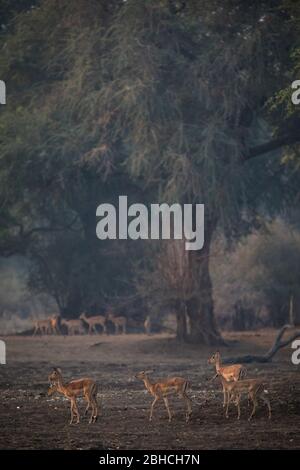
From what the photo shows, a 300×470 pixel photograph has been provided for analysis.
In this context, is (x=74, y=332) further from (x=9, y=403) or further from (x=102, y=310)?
(x=9, y=403)

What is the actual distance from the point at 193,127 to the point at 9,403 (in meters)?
13.4

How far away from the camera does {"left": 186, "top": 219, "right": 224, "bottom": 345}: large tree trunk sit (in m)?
32.2

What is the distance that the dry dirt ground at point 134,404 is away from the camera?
15.4m

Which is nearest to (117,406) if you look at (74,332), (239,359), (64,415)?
(64,415)

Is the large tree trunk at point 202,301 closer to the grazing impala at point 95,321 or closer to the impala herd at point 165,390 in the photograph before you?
the grazing impala at point 95,321

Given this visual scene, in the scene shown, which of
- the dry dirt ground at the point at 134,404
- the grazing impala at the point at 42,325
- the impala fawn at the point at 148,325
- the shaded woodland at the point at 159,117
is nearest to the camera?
the dry dirt ground at the point at 134,404

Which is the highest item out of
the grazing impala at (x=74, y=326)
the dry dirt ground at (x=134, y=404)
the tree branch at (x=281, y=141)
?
the tree branch at (x=281, y=141)

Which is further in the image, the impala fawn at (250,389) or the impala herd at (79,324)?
the impala herd at (79,324)

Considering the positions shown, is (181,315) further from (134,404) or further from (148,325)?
(134,404)

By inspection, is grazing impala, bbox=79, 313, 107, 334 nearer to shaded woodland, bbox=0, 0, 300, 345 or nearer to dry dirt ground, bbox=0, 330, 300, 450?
shaded woodland, bbox=0, 0, 300, 345

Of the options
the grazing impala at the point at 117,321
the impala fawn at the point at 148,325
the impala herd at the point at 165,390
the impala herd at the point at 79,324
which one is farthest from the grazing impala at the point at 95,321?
the impala herd at the point at 165,390

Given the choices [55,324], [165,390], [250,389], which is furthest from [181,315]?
[250,389]

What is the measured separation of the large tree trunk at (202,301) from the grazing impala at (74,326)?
5.62m

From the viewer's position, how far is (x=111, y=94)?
31719 millimetres
